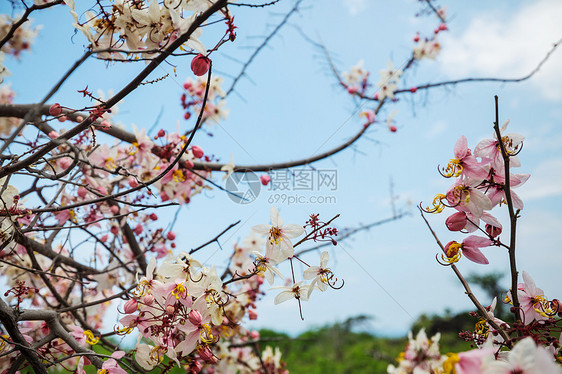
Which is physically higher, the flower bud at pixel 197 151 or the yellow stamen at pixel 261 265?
the flower bud at pixel 197 151

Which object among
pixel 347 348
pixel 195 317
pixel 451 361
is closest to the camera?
pixel 451 361

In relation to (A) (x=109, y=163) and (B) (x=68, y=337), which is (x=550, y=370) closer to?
(B) (x=68, y=337)

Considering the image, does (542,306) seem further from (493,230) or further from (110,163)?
(110,163)

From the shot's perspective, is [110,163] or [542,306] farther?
[110,163]

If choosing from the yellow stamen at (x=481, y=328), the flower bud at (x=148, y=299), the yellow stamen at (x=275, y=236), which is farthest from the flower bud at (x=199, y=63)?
the yellow stamen at (x=481, y=328)

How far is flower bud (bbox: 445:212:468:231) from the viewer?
831mm

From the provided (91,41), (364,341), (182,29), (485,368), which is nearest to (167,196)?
(91,41)

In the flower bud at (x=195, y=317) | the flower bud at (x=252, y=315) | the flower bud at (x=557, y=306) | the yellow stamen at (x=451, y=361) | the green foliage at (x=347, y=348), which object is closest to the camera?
the yellow stamen at (x=451, y=361)

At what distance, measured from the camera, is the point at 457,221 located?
833 mm

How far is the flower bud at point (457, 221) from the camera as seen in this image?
2.73 ft

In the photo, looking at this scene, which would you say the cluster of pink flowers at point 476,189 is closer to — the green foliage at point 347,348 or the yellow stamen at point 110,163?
the yellow stamen at point 110,163

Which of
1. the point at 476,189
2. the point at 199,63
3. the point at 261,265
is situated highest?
the point at 199,63

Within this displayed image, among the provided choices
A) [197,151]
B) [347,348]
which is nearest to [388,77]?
[197,151]

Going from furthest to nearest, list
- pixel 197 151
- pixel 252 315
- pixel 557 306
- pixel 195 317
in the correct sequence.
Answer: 1. pixel 252 315
2. pixel 197 151
3. pixel 195 317
4. pixel 557 306
